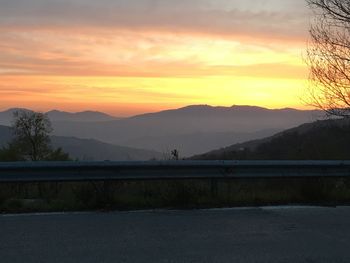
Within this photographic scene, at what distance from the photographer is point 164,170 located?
908 centimetres

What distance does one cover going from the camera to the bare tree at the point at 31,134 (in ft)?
132

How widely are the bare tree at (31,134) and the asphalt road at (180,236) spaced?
3316 cm

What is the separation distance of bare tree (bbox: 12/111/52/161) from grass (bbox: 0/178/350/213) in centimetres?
3081

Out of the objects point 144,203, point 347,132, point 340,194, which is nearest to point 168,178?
point 144,203

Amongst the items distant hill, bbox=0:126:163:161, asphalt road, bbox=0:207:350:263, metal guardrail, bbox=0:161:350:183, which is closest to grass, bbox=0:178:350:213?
metal guardrail, bbox=0:161:350:183

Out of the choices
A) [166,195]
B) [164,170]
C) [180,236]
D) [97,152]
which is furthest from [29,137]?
[97,152]

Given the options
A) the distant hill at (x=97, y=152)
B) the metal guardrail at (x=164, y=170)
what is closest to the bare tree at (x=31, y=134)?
the distant hill at (x=97, y=152)

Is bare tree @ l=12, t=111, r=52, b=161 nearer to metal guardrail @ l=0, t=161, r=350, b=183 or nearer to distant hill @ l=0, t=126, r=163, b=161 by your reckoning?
distant hill @ l=0, t=126, r=163, b=161

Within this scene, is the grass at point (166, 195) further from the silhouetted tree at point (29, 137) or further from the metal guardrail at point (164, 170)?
the silhouetted tree at point (29, 137)

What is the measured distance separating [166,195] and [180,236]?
2.32 metres

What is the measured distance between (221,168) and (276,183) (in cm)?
218

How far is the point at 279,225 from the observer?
738 cm

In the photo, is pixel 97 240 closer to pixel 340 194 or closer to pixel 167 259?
pixel 167 259

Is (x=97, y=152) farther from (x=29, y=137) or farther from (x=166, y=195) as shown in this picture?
(x=166, y=195)
